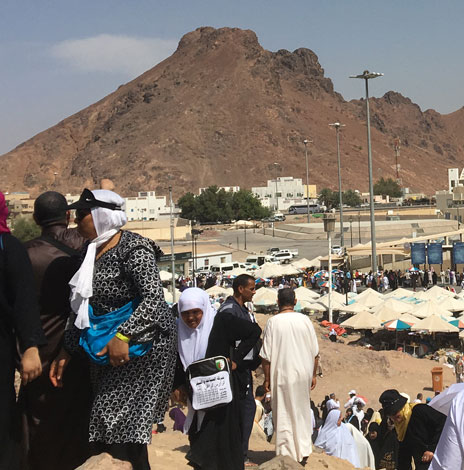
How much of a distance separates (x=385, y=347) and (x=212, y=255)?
23795mm

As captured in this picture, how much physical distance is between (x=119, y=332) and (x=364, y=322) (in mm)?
17642

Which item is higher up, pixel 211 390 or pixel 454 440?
pixel 454 440

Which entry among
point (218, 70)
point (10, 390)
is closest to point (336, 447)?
point (10, 390)

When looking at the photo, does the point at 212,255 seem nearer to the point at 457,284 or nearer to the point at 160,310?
the point at 457,284

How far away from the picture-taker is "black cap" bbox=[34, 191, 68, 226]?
→ 161 inches

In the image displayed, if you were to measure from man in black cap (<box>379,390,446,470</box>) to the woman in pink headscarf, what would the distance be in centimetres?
268

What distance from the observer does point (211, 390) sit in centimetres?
413

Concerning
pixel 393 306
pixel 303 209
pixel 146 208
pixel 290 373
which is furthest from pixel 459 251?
pixel 146 208

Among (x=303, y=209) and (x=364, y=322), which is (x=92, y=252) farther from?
(x=303, y=209)

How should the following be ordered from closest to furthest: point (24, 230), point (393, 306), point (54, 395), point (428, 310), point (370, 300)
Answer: point (54, 395), point (428, 310), point (393, 306), point (370, 300), point (24, 230)

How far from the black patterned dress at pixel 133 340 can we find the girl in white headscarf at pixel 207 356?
0.60m

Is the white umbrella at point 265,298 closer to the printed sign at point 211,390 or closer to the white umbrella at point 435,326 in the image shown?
the white umbrella at point 435,326

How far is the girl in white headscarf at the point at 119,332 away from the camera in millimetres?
3355

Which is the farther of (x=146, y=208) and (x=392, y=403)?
(x=146, y=208)
